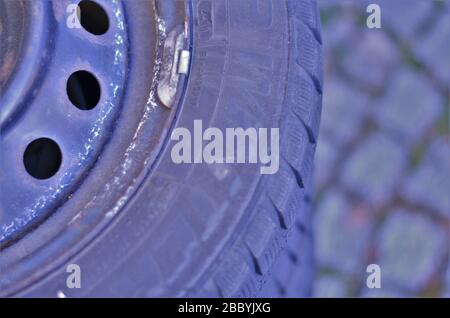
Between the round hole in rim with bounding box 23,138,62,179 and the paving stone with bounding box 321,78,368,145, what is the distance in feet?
2.71

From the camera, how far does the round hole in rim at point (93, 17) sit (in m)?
1.00

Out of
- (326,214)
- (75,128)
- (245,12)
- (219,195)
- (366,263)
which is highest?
(245,12)

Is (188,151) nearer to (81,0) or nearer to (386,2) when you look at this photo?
(81,0)

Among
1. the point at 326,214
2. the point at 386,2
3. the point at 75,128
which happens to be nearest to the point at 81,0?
the point at 75,128

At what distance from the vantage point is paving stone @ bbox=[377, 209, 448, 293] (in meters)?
1.62

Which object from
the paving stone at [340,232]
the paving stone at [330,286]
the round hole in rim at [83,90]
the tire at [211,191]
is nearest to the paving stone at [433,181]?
the paving stone at [340,232]

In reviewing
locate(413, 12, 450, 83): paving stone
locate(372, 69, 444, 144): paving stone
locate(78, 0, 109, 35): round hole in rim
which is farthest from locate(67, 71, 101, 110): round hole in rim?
locate(413, 12, 450, 83): paving stone

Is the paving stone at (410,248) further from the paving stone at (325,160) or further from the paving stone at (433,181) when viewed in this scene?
the paving stone at (325,160)

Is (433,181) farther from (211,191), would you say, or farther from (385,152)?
(211,191)

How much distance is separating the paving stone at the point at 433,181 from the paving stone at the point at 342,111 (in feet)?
0.59

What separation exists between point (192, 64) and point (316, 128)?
0.69 ft

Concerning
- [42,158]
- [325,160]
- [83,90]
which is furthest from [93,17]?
[325,160]

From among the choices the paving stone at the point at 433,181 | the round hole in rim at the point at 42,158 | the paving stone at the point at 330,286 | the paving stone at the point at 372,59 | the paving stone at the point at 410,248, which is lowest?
the paving stone at the point at 330,286

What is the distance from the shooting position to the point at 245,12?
→ 3.12 feet
